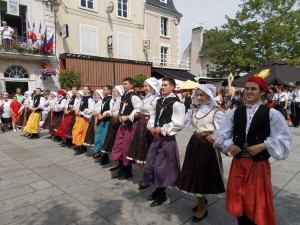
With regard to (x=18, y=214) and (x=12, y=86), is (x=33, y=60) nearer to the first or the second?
(x=12, y=86)

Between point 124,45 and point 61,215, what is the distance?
1814 cm

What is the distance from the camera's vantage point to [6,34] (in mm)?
14055

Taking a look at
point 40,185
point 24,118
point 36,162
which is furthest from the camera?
point 24,118

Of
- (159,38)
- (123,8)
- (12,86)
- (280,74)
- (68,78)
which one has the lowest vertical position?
(12,86)

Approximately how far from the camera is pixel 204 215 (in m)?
3.35

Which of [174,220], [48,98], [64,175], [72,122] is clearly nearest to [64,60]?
[48,98]

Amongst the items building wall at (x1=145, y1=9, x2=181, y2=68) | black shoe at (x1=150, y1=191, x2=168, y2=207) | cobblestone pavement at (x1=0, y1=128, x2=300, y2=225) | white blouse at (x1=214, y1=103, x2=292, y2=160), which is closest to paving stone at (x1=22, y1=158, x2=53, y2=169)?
cobblestone pavement at (x1=0, y1=128, x2=300, y2=225)

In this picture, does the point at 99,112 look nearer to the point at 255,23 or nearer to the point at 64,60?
the point at 64,60

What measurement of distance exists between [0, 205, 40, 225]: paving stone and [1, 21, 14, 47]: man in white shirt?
13.0 metres

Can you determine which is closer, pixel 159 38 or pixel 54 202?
pixel 54 202

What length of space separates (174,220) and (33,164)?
13.1 ft

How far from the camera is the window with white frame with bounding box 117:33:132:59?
65.7 ft

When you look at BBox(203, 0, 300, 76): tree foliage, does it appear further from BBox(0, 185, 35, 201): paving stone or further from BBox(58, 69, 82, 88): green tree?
BBox(0, 185, 35, 201): paving stone

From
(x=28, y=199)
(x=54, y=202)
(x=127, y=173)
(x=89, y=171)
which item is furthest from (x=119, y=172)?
(x=28, y=199)
